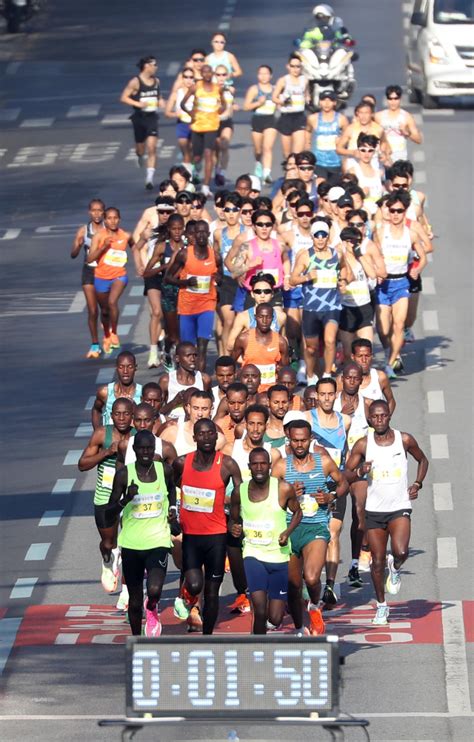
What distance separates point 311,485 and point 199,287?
674 centimetres

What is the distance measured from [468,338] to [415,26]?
13.8m

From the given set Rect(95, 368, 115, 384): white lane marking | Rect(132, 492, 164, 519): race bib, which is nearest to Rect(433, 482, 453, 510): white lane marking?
Rect(95, 368, 115, 384): white lane marking

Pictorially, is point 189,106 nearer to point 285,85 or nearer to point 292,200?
point 285,85

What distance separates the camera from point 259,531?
50.3 feet

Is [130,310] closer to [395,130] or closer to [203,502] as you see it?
[395,130]

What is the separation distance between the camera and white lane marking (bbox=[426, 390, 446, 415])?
76.4 feet

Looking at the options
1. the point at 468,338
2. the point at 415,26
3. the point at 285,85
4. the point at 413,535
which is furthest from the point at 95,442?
the point at 415,26

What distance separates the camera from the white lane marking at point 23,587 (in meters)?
17.8

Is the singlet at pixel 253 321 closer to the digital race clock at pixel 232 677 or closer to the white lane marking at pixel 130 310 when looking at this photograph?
the white lane marking at pixel 130 310

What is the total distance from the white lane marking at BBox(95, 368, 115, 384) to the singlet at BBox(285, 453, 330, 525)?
27.4 ft

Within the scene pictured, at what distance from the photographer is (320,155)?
2864 cm

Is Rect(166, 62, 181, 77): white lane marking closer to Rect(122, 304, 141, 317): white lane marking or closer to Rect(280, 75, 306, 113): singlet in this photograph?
Rect(280, 75, 306, 113): singlet

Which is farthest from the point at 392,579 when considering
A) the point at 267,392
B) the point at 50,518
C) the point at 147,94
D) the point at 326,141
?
the point at 147,94

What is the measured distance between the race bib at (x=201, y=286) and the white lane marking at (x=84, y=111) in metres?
17.8
